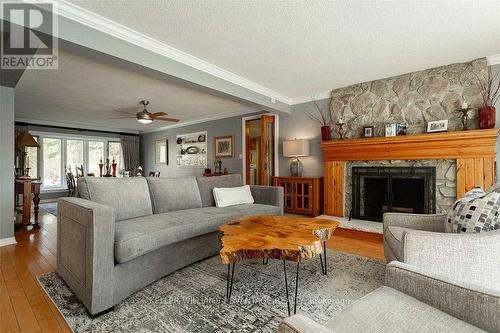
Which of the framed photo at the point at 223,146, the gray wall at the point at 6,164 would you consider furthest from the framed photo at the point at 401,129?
the gray wall at the point at 6,164

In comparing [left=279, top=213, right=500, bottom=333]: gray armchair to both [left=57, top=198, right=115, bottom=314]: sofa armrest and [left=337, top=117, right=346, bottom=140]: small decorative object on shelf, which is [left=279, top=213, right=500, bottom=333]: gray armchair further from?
[left=337, top=117, right=346, bottom=140]: small decorative object on shelf

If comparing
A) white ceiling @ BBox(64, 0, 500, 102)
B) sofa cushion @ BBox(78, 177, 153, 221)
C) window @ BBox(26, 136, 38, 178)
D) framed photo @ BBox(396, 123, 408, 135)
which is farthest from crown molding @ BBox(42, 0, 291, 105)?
window @ BBox(26, 136, 38, 178)

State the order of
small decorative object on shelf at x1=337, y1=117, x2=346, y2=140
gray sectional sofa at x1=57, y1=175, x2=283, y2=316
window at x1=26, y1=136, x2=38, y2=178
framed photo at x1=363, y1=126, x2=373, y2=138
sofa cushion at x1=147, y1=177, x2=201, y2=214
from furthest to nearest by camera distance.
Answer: window at x1=26, y1=136, x2=38, y2=178
small decorative object on shelf at x1=337, y1=117, x2=346, y2=140
framed photo at x1=363, y1=126, x2=373, y2=138
sofa cushion at x1=147, y1=177, x2=201, y2=214
gray sectional sofa at x1=57, y1=175, x2=283, y2=316

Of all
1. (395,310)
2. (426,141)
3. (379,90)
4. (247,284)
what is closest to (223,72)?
(379,90)

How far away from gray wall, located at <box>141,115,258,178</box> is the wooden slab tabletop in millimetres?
3920

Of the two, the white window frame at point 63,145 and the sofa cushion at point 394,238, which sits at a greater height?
the white window frame at point 63,145

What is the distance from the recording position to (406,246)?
3.90ft

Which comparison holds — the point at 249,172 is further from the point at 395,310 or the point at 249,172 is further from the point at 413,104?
the point at 395,310

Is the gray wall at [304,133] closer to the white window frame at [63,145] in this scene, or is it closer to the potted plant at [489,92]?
the potted plant at [489,92]

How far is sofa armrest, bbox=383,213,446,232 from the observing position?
6.25 ft

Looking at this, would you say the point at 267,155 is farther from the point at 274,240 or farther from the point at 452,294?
the point at 452,294

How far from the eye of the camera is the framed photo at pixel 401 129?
368 centimetres

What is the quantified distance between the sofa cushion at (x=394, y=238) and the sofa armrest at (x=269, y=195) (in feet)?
5.11

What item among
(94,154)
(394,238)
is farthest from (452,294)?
(94,154)
